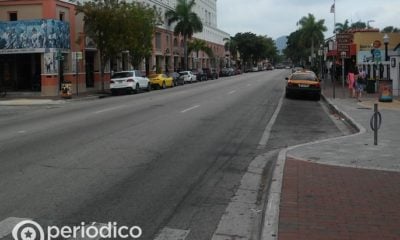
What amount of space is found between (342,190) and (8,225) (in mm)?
4432

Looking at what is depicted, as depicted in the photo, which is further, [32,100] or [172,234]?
[32,100]

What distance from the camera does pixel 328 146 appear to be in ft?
40.8

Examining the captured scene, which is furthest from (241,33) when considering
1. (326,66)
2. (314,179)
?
(314,179)

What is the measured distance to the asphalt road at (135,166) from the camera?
7.22m

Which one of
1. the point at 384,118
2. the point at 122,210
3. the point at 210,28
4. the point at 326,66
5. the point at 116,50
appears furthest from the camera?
the point at 210,28

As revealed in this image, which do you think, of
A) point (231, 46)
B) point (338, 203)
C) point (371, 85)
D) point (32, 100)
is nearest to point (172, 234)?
point (338, 203)

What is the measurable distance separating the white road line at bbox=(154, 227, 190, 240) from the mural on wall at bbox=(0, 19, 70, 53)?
3406 centimetres

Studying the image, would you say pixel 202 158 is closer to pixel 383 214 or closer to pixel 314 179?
pixel 314 179

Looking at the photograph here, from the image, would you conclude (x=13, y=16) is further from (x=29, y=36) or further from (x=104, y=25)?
(x=104, y=25)

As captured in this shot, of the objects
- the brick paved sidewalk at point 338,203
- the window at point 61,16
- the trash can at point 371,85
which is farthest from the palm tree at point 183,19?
the brick paved sidewalk at point 338,203

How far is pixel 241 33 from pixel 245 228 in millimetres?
143114

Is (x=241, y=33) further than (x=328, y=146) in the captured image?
Yes

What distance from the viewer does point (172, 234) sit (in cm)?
642

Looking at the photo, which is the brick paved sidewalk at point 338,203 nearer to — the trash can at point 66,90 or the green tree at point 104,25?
the trash can at point 66,90
